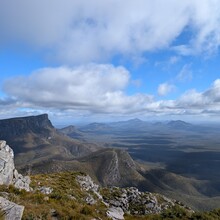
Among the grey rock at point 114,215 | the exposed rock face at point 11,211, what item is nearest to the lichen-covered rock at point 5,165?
the exposed rock face at point 11,211

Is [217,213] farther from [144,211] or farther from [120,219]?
[144,211]

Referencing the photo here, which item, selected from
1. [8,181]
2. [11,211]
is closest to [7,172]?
[8,181]

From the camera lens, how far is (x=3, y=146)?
40.8 m

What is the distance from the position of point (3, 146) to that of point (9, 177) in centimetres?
661

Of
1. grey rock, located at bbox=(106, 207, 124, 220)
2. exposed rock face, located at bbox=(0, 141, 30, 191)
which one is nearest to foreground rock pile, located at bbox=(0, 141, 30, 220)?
exposed rock face, located at bbox=(0, 141, 30, 191)

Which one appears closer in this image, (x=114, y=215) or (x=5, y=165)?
(x=114, y=215)

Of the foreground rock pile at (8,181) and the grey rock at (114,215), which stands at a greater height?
the foreground rock pile at (8,181)

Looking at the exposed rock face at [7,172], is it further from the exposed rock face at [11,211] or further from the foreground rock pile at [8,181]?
the exposed rock face at [11,211]

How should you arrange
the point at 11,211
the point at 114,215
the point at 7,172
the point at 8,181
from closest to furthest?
the point at 11,211 → the point at 114,215 → the point at 8,181 → the point at 7,172

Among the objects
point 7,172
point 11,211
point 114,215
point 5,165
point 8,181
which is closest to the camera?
point 11,211

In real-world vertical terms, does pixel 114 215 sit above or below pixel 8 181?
below

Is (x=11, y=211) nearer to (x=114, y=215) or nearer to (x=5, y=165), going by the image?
(x=114, y=215)

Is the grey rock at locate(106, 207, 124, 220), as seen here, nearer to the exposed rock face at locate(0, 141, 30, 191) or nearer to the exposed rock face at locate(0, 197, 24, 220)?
the exposed rock face at locate(0, 197, 24, 220)

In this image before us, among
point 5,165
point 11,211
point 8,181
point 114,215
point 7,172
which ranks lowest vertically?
point 114,215
